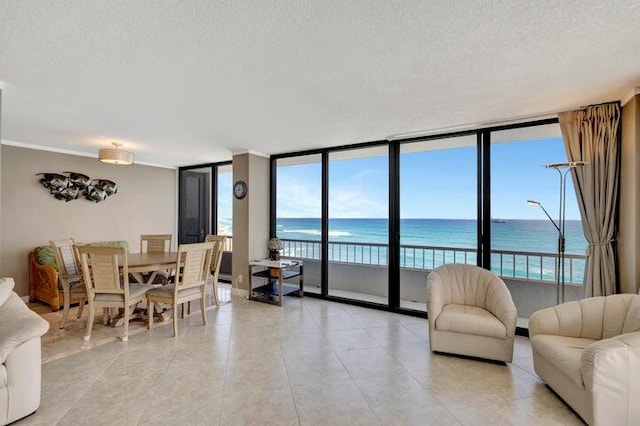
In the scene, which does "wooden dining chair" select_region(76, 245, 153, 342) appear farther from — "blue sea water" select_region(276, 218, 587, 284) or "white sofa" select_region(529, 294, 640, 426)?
"white sofa" select_region(529, 294, 640, 426)

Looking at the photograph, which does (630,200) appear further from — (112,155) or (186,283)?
(112,155)

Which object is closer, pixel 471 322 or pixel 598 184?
pixel 471 322

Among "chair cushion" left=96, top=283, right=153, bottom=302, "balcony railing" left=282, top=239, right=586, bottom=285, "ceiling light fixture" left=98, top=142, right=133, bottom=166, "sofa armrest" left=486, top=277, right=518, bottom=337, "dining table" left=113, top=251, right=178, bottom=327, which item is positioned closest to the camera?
"sofa armrest" left=486, top=277, right=518, bottom=337

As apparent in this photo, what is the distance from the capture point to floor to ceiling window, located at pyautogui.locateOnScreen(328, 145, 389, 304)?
4965mm

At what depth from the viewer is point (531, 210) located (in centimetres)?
374

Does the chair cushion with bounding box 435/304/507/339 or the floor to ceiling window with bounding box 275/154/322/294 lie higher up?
the floor to ceiling window with bounding box 275/154/322/294

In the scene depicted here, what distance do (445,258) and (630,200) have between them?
2.61 meters

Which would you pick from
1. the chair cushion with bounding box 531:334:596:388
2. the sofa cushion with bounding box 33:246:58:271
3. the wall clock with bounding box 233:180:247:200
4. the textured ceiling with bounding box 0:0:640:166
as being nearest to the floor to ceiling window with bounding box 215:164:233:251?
the wall clock with bounding box 233:180:247:200

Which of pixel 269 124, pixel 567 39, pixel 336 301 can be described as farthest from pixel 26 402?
pixel 567 39

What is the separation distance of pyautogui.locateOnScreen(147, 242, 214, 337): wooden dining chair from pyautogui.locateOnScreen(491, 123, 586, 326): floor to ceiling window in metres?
3.58

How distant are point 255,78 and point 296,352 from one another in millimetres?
2532

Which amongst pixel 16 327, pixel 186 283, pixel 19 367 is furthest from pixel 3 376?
pixel 186 283

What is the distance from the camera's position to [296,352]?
9.84 ft

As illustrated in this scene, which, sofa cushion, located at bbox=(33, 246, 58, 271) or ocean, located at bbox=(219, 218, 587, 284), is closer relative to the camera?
ocean, located at bbox=(219, 218, 587, 284)
